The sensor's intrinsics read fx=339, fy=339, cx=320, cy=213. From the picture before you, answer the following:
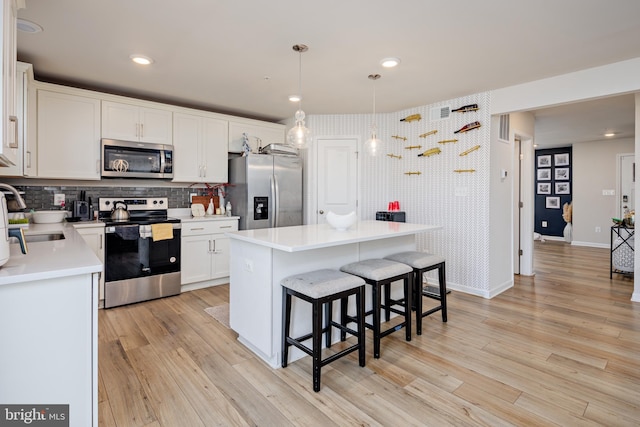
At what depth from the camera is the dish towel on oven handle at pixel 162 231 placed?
3.65 metres

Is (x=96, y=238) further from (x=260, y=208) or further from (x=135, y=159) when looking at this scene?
(x=260, y=208)

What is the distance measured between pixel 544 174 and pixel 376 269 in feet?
25.4

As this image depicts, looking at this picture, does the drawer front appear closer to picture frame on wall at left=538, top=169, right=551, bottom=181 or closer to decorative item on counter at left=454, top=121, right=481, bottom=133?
decorative item on counter at left=454, top=121, right=481, bottom=133

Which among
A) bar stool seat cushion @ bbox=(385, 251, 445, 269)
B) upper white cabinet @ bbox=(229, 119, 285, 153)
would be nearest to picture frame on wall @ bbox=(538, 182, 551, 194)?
upper white cabinet @ bbox=(229, 119, 285, 153)

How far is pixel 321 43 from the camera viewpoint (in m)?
2.62

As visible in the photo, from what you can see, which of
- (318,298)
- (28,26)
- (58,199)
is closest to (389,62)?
(318,298)

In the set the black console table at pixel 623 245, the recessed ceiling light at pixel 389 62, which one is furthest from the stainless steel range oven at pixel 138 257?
the black console table at pixel 623 245

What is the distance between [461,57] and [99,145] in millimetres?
3685

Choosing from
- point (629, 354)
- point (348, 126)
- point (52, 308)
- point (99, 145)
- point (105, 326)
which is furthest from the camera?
point (348, 126)

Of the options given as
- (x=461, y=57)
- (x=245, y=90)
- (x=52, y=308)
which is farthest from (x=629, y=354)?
(x=245, y=90)

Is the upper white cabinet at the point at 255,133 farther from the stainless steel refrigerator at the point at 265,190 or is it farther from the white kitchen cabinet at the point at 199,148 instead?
the stainless steel refrigerator at the point at 265,190

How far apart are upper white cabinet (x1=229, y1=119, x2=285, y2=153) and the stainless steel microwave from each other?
875 millimetres

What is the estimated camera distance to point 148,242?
3.66 metres

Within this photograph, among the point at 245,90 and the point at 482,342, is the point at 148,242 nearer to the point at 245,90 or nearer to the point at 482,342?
the point at 245,90
